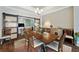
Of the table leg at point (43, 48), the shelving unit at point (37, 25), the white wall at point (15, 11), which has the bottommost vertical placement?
the table leg at point (43, 48)

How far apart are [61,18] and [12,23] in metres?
0.78

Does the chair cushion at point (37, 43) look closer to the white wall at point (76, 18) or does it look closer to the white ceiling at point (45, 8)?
the white ceiling at point (45, 8)

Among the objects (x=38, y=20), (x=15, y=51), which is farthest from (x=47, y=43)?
(x=15, y=51)

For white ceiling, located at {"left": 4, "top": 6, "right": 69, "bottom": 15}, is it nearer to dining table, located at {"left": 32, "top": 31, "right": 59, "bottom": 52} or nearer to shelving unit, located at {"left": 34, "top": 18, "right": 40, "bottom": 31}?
shelving unit, located at {"left": 34, "top": 18, "right": 40, "bottom": 31}

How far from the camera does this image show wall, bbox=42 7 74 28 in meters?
1.71

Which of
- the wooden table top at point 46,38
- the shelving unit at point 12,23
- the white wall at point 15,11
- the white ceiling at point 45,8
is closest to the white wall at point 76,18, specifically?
the white ceiling at point 45,8

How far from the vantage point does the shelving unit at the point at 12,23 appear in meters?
1.67

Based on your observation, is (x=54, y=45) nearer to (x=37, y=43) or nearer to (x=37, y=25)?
(x=37, y=43)

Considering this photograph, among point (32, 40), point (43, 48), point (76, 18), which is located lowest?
point (43, 48)

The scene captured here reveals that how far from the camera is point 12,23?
171 centimetres

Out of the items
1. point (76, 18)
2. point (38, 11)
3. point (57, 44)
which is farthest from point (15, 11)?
point (76, 18)

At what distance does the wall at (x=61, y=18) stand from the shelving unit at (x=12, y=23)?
17.7 inches

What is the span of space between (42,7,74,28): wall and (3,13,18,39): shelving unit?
1.48ft

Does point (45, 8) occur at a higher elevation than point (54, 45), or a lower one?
higher
